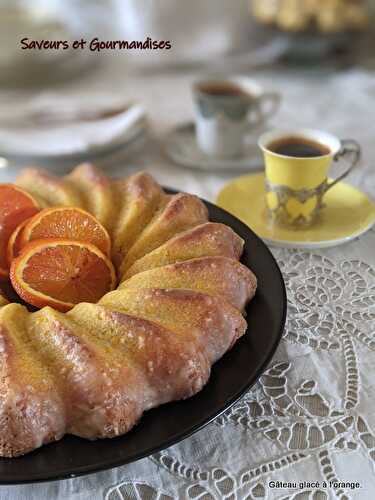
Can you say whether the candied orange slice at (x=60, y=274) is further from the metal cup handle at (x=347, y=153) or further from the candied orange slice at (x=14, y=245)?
the metal cup handle at (x=347, y=153)

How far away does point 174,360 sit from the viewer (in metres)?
0.78

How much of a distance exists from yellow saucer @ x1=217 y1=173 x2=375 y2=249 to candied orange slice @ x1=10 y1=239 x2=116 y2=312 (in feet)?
1.48

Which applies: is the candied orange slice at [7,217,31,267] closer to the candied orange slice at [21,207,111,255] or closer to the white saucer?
the candied orange slice at [21,207,111,255]

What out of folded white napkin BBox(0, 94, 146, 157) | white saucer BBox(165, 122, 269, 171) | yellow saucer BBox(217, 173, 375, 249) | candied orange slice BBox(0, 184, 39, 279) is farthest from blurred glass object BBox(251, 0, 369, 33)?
candied orange slice BBox(0, 184, 39, 279)

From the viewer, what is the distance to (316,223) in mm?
1334

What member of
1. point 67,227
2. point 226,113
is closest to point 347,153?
point 226,113

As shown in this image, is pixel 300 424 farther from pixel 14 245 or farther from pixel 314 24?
pixel 314 24

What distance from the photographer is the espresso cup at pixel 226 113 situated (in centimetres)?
159

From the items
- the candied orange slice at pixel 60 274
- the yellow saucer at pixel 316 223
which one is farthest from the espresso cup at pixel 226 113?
the candied orange slice at pixel 60 274

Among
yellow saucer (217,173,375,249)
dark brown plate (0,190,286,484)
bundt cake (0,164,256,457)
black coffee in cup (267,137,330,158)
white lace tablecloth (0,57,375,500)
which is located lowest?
yellow saucer (217,173,375,249)

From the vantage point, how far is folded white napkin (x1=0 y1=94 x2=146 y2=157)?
1.52m

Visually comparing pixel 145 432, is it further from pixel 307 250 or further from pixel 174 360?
pixel 307 250

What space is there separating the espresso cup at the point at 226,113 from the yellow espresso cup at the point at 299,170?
0.28 metres

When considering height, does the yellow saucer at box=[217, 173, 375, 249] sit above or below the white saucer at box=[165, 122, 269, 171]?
above
